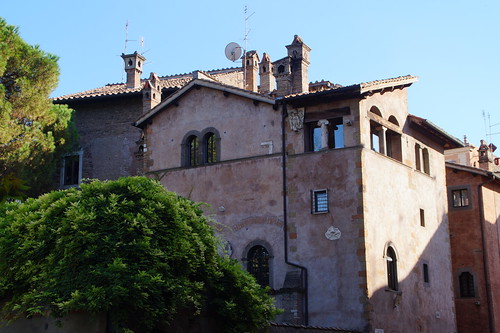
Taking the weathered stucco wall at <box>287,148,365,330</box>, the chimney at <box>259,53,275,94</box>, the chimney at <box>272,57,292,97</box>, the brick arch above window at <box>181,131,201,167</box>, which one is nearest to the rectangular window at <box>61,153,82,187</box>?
the brick arch above window at <box>181,131,201,167</box>

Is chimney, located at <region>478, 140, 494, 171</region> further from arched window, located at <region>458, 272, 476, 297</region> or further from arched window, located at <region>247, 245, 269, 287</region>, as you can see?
arched window, located at <region>247, 245, 269, 287</region>

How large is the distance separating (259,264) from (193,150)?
16.4ft

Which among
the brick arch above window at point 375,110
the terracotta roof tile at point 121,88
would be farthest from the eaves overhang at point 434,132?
the terracotta roof tile at point 121,88

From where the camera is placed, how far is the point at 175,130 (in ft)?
88.4

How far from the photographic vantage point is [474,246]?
3169 cm

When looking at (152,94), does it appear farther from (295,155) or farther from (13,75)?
(295,155)

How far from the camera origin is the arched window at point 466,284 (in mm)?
31534

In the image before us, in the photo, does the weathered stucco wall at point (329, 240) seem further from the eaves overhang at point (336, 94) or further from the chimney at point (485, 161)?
the chimney at point (485, 161)

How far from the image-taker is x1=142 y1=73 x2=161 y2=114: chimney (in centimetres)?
2912

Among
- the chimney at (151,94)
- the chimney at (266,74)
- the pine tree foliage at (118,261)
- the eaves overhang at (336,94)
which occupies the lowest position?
the pine tree foliage at (118,261)

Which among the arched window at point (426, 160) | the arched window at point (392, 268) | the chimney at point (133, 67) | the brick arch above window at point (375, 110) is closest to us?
the arched window at point (392, 268)

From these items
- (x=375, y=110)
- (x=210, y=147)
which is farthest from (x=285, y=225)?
(x=375, y=110)

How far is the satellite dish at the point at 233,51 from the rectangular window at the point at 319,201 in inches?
406

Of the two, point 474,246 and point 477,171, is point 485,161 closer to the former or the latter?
point 477,171
